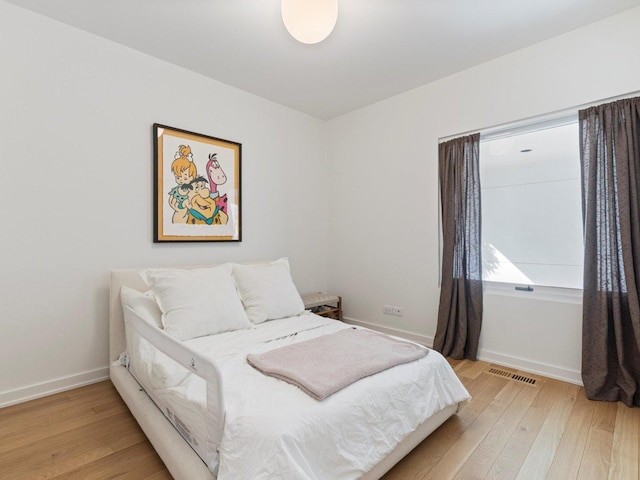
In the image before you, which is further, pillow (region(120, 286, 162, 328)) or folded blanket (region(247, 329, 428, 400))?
pillow (region(120, 286, 162, 328))

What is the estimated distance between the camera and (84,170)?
92.0 inches

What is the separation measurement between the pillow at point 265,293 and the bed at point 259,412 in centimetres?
38

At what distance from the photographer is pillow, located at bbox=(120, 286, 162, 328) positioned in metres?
2.13

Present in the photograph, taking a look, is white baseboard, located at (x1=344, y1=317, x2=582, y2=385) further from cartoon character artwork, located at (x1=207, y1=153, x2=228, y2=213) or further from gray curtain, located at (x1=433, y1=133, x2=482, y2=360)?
cartoon character artwork, located at (x1=207, y1=153, x2=228, y2=213)

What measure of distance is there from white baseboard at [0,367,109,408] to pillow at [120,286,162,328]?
60 centimetres

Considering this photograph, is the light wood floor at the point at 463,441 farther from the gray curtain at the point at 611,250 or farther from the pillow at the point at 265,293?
the pillow at the point at 265,293

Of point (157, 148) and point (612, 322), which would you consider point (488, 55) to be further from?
point (157, 148)

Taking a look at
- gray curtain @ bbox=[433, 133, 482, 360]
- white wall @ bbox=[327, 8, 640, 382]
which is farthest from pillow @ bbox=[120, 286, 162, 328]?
gray curtain @ bbox=[433, 133, 482, 360]

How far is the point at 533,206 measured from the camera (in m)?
2.58

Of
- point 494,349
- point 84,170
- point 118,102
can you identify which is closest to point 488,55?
point 494,349

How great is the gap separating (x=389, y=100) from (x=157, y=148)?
2287mm

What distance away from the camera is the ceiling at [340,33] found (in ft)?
6.80

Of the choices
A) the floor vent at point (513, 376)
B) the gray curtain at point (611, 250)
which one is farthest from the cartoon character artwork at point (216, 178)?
the gray curtain at point (611, 250)

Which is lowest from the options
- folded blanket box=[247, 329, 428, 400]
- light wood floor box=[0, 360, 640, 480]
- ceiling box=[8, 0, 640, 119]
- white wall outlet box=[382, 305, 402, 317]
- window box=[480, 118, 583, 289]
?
light wood floor box=[0, 360, 640, 480]
